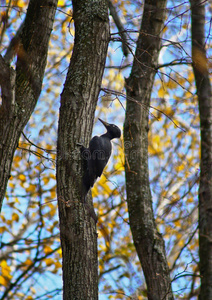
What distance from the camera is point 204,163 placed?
4.55 meters

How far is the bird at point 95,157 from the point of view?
2885mm

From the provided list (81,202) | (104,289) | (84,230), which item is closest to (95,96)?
(81,202)

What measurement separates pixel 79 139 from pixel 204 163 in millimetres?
2279

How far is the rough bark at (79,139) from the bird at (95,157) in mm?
77

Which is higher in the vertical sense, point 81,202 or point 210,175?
point 210,175

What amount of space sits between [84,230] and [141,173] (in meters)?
1.50

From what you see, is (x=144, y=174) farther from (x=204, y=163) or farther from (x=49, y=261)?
(x=49, y=261)

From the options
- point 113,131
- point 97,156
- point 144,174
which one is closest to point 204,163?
point 144,174

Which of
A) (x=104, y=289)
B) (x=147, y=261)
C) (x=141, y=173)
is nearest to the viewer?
(x=147, y=261)

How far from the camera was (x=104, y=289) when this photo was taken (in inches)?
277

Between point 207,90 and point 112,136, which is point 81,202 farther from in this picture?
point 207,90

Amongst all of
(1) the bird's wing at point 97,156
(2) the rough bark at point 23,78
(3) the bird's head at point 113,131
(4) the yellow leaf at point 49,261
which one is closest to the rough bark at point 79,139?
(2) the rough bark at point 23,78

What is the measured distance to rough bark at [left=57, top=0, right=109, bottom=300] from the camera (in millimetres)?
2549

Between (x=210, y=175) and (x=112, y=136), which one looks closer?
(x=210, y=175)
